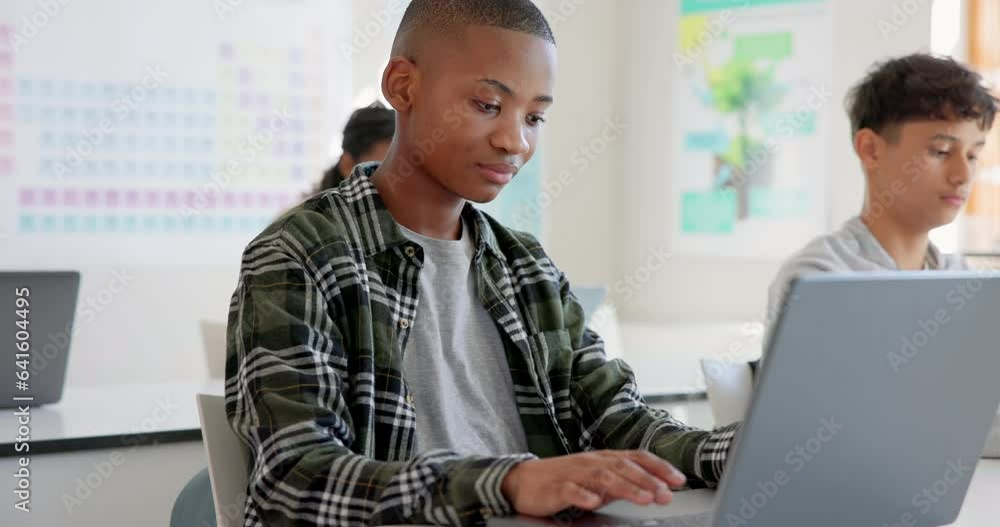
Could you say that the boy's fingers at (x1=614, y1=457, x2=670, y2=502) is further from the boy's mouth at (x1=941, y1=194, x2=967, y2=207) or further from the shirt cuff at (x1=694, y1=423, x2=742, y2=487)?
the boy's mouth at (x1=941, y1=194, x2=967, y2=207)

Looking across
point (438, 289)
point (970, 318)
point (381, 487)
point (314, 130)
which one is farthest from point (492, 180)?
point (314, 130)

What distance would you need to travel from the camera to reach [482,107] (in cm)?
125

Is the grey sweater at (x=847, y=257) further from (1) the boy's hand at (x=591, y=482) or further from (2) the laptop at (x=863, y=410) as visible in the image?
(1) the boy's hand at (x=591, y=482)

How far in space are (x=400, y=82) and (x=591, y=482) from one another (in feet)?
2.01

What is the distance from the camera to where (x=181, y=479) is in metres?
1.83

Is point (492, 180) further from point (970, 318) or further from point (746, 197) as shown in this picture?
point (746, 197)

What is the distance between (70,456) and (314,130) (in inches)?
108

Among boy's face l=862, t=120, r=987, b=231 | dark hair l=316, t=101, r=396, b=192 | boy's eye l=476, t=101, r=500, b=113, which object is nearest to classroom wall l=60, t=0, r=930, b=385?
dark hair l=316, t=101, r=396, b=192

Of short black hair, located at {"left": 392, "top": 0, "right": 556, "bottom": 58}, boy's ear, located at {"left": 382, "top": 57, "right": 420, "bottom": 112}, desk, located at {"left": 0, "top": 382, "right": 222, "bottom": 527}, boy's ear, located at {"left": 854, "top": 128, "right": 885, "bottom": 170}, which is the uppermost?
short black hair, located at {"left": 392, "top": 0, "right": 556, "bottom": 58}

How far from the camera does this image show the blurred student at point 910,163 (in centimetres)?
190

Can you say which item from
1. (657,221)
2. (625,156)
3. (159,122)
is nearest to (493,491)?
(159,122)

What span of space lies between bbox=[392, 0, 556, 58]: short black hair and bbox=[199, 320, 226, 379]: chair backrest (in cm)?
114

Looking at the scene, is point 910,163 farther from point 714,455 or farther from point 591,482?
point 591,482

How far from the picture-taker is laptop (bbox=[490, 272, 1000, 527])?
80 centimetres
